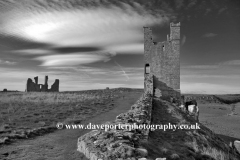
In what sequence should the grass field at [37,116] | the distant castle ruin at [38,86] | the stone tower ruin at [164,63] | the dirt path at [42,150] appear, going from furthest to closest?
the distant castle ruin at [38,86] < the stone tower ruin at [164,63] < the grass field at [37,116] < the dirt path at [42,150]

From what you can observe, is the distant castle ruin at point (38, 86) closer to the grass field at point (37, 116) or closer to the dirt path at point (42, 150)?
the grass field at point (37, 116)

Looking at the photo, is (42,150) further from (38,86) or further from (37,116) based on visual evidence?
(38,86)

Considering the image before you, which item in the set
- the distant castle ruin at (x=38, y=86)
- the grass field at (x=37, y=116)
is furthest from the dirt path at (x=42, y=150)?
the distant castle ruin at (x=38, y=86)

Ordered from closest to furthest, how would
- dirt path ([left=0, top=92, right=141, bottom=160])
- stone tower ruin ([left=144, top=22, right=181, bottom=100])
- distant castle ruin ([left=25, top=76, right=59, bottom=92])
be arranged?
dirt path ([left=0, top=92, right=141, bottom=160])
stone tower ruin ([left=144, top=22, right=181, bottom=100])
distant castle ruin ([left=25, top=76, right=59, bottom=92])

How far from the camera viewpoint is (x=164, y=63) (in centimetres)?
1927

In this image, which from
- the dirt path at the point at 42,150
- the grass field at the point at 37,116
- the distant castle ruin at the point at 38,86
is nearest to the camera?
the dirt path at the point at 42,150

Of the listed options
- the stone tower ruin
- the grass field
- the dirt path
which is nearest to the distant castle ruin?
the grass field

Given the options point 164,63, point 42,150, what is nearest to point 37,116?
point 42,150

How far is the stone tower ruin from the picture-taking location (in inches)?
754

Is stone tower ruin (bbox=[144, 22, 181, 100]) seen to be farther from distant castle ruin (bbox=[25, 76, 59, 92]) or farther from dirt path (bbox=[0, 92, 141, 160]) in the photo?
distant castle ruin (bbox=[25, 76, 59, 92])

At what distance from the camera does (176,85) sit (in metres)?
19.1

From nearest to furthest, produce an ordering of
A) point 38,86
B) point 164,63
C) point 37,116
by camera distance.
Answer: point 37,116, point 164,63, point 38,86

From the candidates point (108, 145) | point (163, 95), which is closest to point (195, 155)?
point (108, 145)

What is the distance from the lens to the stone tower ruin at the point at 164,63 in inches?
754
